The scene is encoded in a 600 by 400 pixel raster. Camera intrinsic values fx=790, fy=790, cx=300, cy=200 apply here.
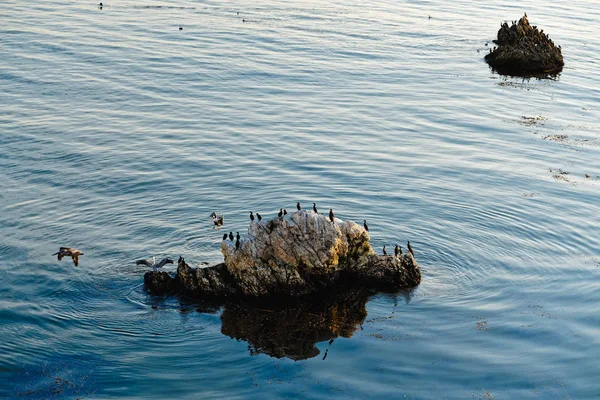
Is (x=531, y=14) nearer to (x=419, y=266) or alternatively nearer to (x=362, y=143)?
(x=362, y=143)

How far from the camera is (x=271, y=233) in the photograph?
28906mm

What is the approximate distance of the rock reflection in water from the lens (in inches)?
1036

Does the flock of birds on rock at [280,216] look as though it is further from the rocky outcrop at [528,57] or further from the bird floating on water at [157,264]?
the rocky outcrop at [528,57]

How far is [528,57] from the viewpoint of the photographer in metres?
68.1

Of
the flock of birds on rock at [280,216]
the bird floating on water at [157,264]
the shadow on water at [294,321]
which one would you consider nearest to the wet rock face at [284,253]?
the flock of birds on rock at [280,216]

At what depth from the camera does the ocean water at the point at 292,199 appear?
25.1 m

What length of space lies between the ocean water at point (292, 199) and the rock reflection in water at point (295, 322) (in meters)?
0.09

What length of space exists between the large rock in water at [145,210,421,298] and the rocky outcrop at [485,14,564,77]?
143 ft

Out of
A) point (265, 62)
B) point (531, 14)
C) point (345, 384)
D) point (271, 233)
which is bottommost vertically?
point (345, 384)

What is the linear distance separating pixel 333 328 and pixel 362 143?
21.6m

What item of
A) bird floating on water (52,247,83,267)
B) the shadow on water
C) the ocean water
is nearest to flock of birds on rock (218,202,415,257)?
the ocean water

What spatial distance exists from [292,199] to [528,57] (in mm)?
38046


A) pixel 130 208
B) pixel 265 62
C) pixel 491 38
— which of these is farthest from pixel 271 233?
pixel 491 38

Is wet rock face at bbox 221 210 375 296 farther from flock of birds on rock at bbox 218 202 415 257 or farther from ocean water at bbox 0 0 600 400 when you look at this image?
ocean water at bbox 0 0 600 400
